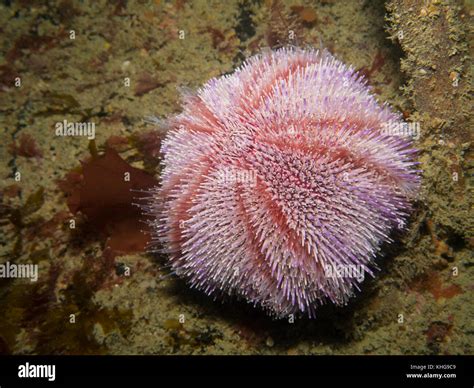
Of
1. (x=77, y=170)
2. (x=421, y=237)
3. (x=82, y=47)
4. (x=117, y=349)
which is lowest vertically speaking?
(x=117, y=349)

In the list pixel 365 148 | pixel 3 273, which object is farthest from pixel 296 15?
pixel 3 273

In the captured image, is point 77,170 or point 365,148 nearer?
point 365,148

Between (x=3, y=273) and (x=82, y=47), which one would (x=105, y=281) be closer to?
(x=3, y=273)

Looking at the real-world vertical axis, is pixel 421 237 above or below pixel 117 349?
above

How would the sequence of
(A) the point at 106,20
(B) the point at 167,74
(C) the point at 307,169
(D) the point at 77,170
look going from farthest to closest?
(A) the point at 106,20
(B) the point at 167,74
(D) the point at 77,170
(C) the point at 307,169

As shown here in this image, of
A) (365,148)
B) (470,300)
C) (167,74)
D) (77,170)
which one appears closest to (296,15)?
(167,74)

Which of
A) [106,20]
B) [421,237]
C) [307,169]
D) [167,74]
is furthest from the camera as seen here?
[106,20]
